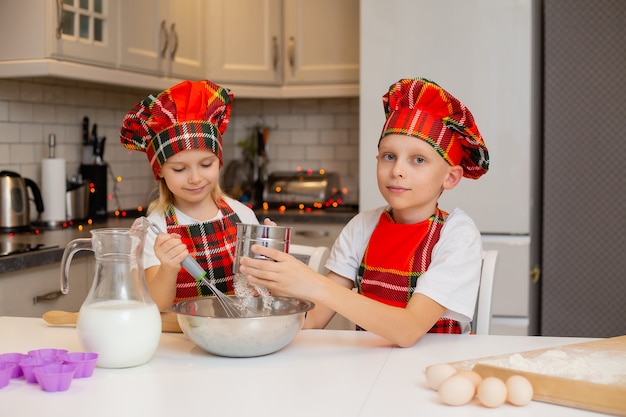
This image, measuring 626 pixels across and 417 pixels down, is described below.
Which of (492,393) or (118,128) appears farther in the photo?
(118,128)

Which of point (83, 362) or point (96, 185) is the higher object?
point (96, 185)

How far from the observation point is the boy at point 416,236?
156cm

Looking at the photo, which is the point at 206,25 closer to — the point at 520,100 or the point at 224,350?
the point at 520,100

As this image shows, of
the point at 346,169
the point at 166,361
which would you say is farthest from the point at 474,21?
the point at 166,361

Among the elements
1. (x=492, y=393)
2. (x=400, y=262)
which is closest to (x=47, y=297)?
(x=400, y=262)

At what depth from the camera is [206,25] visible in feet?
13.0

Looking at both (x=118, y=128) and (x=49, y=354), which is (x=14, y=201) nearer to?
(x=118, y=128)

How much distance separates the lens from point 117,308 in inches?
50.0

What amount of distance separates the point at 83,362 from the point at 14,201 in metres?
1.90

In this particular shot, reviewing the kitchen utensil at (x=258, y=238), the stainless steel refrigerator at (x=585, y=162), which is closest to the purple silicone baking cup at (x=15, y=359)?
the kitchen utensil at (x=258, y=238)

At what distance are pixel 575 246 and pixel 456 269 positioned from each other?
1.98 m

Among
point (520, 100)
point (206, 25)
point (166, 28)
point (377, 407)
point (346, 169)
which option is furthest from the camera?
point (346, 169)

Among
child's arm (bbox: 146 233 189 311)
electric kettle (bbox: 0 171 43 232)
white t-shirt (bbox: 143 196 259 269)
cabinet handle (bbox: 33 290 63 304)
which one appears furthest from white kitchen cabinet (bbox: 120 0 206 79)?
child's arm (bbox: 146 233 189 311)

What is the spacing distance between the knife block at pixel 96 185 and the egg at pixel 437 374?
254 centimetres
